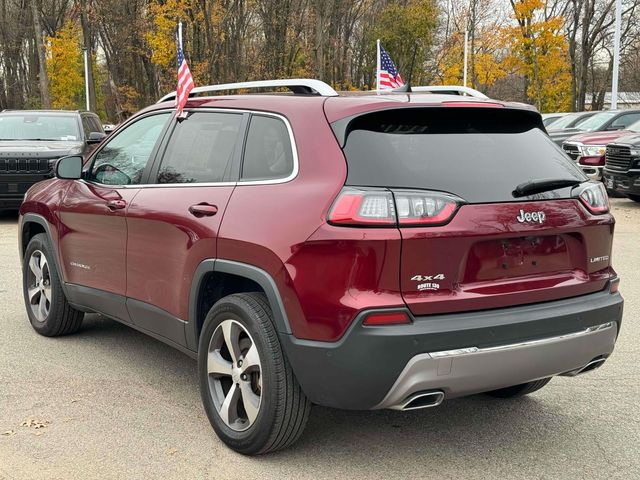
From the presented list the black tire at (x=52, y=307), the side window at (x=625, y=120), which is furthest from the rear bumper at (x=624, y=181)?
the black tire at (x=52, y=307)

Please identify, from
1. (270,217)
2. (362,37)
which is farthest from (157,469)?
(362,37)

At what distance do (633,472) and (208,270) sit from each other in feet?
7.40

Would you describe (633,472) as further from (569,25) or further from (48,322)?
(569,25)

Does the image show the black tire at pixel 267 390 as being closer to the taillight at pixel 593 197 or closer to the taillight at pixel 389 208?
the taillight at pixel 389 208

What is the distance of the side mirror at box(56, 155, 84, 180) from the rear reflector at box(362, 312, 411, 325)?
294 cm

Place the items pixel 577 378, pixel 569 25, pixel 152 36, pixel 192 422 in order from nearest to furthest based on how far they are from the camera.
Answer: pixel 192 422 < pixel 577 378 < pixel 152 36 < pixel 569 25

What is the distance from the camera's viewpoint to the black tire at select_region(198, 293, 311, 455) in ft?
11.1

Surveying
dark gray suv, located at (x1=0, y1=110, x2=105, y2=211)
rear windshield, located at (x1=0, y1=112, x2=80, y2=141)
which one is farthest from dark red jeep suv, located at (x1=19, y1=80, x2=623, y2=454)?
rear windshield, located at (x1=0, y1=112, x2=80, y2=141)

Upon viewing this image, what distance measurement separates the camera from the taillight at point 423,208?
10.3ft

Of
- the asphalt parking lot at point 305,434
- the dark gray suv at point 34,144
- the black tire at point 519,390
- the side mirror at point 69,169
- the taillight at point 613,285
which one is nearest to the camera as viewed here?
the asphalt parking lot at point 305,434

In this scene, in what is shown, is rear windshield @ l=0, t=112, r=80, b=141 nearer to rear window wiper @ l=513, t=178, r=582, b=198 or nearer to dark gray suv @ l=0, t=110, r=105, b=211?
dark gray suv @ l=0, t=110, r=105, b=211

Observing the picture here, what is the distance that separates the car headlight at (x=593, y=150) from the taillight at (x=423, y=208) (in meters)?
13.6

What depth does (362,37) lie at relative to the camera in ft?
152

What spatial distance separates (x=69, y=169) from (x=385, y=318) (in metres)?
3.02
